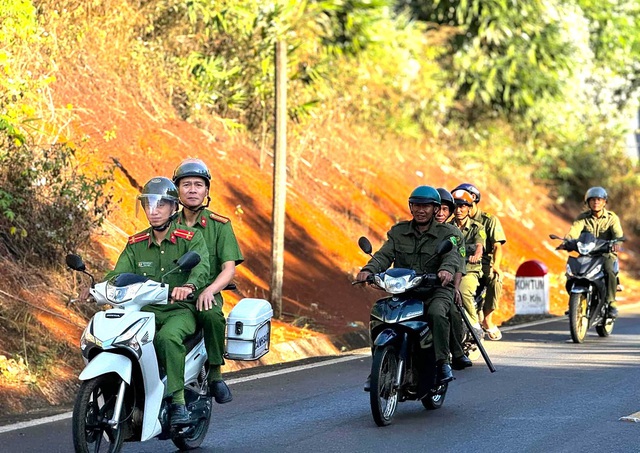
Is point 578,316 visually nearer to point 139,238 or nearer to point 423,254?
point 423,254

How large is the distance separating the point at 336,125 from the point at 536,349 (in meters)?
11.7

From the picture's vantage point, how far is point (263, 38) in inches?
826

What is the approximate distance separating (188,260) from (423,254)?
2.92 m

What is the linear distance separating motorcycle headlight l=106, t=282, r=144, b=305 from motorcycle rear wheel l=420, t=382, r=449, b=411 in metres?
3.22

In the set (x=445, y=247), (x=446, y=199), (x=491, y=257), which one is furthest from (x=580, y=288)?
(x=445, y=247)

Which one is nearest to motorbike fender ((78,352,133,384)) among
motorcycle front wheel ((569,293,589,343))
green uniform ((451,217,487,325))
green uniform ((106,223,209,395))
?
green uniform ((106,223,209,395))

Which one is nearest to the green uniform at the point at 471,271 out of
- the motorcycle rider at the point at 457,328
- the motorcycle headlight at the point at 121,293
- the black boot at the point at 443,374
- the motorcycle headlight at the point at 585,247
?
the motorcycle headlight at the point at 585,247

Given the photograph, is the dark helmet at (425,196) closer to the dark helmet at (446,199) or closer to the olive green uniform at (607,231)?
the dark helmet at (446,199)

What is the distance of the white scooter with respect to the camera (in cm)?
677

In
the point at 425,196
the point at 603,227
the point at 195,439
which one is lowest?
the point at 195,439

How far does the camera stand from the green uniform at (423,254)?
9273mm

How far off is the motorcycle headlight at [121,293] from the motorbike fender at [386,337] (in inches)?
91.4

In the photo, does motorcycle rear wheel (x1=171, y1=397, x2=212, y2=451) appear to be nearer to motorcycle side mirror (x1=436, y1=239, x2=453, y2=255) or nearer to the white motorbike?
the white motorbike

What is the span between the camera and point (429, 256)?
31.2ft
